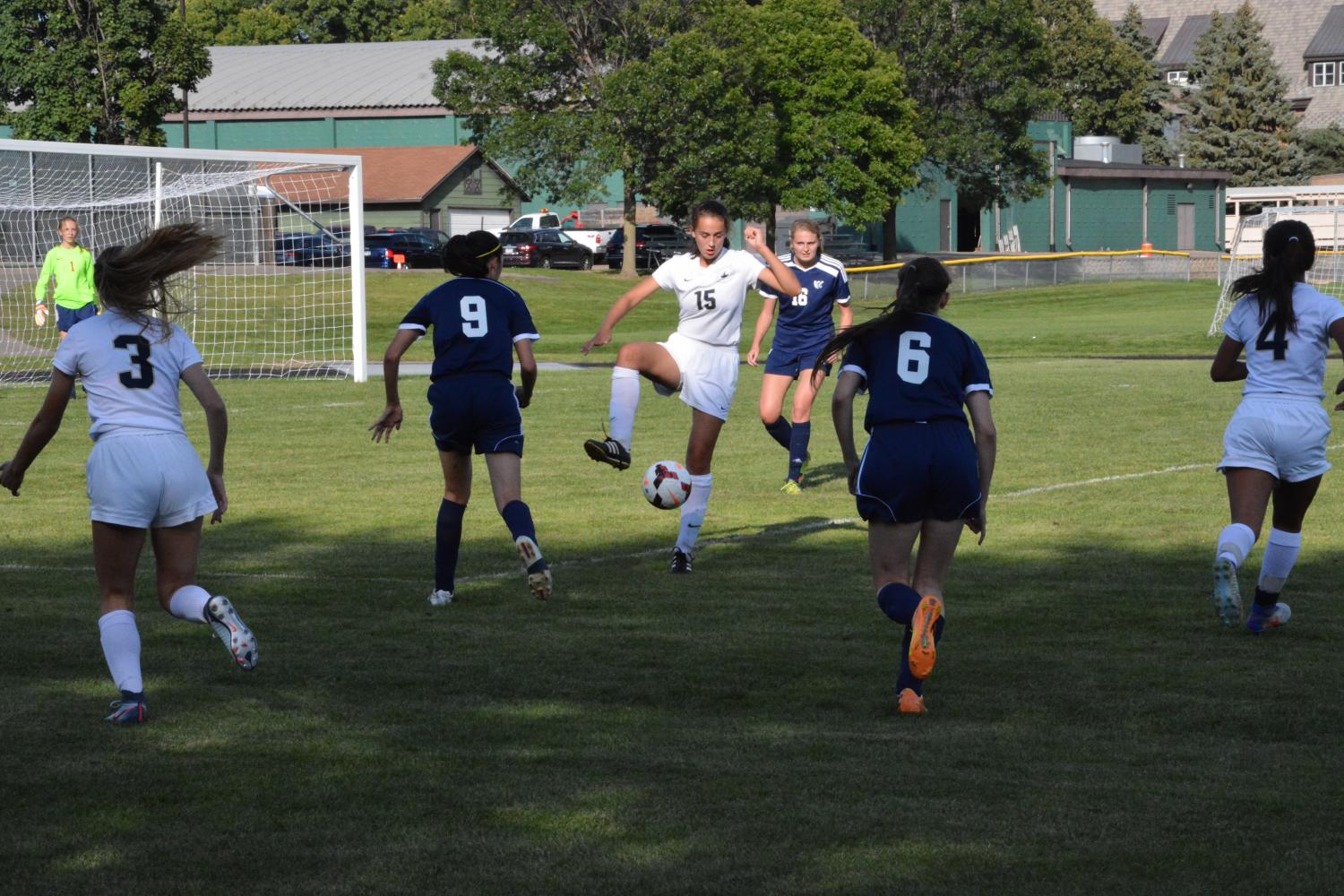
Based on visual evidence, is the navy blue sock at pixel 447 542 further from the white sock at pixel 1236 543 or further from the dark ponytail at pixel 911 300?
the white sock at pixel 1236 543

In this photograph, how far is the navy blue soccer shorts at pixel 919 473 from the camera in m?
6.50

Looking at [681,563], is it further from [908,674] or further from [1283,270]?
[1283,270]

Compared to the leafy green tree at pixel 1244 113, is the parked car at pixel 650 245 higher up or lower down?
lower down

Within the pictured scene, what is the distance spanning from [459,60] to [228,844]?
181 ft

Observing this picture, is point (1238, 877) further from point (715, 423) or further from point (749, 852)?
point (715, 423)

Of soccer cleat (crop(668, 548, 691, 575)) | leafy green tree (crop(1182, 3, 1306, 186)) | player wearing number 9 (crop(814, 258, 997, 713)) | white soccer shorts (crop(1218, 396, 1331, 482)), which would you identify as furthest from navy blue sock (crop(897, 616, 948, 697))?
leafy green tree (crop(1182, 3, 1306, 186))

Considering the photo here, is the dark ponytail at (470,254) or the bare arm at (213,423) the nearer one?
the bare arm at (213,423)

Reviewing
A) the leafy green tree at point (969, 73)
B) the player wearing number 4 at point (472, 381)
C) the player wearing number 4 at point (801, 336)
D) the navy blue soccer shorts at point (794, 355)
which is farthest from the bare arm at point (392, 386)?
the leafy green tree at point (969, 73)

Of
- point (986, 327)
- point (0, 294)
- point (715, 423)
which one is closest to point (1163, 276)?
point (986, 327)

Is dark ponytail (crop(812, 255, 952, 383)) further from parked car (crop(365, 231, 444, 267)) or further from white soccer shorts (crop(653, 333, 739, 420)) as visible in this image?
parked car (crop(365, 231, 444, 267))

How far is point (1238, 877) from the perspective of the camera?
4547 millimetres

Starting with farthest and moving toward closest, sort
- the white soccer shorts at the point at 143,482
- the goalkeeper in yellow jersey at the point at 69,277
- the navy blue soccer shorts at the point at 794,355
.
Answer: the goalkeeper in yellow jersey at the point at 69,277, the navy blue soccer shorts at the point at 794,355, the white soccer shorts at the point at 143,482

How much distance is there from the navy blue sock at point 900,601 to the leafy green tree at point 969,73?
59867 mm

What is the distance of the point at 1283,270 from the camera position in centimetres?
787
